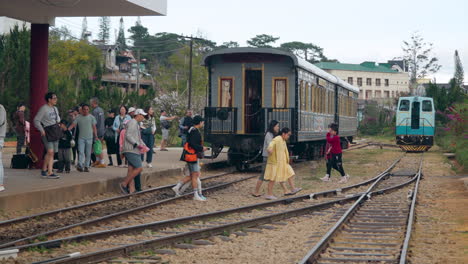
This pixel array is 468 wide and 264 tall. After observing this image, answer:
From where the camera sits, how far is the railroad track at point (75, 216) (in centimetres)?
882

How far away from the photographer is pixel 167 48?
9012cm

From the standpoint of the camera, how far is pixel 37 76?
1593cm

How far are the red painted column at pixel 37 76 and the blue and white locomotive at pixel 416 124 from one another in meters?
22.9

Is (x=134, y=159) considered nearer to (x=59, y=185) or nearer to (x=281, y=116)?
(x=59, y=185)

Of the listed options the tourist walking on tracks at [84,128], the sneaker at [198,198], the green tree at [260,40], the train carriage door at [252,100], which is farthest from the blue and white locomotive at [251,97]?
the green tree at [260,40]

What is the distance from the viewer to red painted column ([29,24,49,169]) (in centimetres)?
1584

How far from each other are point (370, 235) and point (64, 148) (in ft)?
25.8

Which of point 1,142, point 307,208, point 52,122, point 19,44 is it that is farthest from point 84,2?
point 19,44

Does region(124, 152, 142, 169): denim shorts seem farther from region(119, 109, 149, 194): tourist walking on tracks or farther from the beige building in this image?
the beige building

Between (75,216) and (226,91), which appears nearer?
(75,216)

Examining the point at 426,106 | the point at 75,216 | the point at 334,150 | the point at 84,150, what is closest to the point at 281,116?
the point at 334,150

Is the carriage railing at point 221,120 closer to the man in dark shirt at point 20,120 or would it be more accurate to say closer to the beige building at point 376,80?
the man in dark shirt at point 20,120

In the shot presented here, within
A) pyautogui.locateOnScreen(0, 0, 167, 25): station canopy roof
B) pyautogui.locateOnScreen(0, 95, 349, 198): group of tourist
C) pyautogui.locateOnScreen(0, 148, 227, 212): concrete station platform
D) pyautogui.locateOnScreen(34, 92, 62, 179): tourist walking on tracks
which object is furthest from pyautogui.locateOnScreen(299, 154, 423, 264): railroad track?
pyautogui.locateOnScreen(0, 0, 167, 25): station canopy roof

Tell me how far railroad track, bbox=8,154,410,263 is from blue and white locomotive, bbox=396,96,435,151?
74.2 feet
